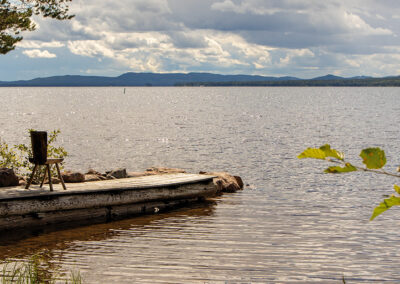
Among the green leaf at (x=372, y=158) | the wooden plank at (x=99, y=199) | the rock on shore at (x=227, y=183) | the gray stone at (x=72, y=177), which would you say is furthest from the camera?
the rock on shore at (x=227, y=183)

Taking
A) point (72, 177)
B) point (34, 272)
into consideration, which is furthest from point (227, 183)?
point (34, 272)

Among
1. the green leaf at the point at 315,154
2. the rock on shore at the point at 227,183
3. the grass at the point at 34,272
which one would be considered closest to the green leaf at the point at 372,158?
the green leaf at the point at 315,154

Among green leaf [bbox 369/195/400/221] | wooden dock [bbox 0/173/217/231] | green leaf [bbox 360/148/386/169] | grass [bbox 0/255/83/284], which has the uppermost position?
green leaf [bbox 360/148/386/169]

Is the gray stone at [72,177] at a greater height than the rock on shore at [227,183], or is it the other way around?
the gray stone at [72,177]

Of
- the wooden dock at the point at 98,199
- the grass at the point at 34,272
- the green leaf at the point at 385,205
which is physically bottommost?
the grass at the point at 34,272

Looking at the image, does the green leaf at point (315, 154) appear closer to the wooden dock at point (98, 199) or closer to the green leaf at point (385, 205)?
the green leaf at point (385, 205)

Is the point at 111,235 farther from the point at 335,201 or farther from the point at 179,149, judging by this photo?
the point at 179,149

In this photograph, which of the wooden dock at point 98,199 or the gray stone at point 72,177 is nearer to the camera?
the wooden dock at point 98,199

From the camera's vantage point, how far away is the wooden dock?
13984mm

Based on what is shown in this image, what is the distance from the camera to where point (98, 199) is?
15.6 m

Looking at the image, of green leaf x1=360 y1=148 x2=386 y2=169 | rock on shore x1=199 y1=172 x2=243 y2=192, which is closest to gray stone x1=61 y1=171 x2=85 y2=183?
rock on shore x1=199 y1=172 x2=243 y2=192

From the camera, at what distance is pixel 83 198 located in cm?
1524

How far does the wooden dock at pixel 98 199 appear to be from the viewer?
14.0 m

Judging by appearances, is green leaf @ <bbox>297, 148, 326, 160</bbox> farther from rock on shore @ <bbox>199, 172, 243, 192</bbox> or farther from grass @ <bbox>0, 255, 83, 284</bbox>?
rock on shore @ <bbox>199, 172, 243, 192</bbox>
